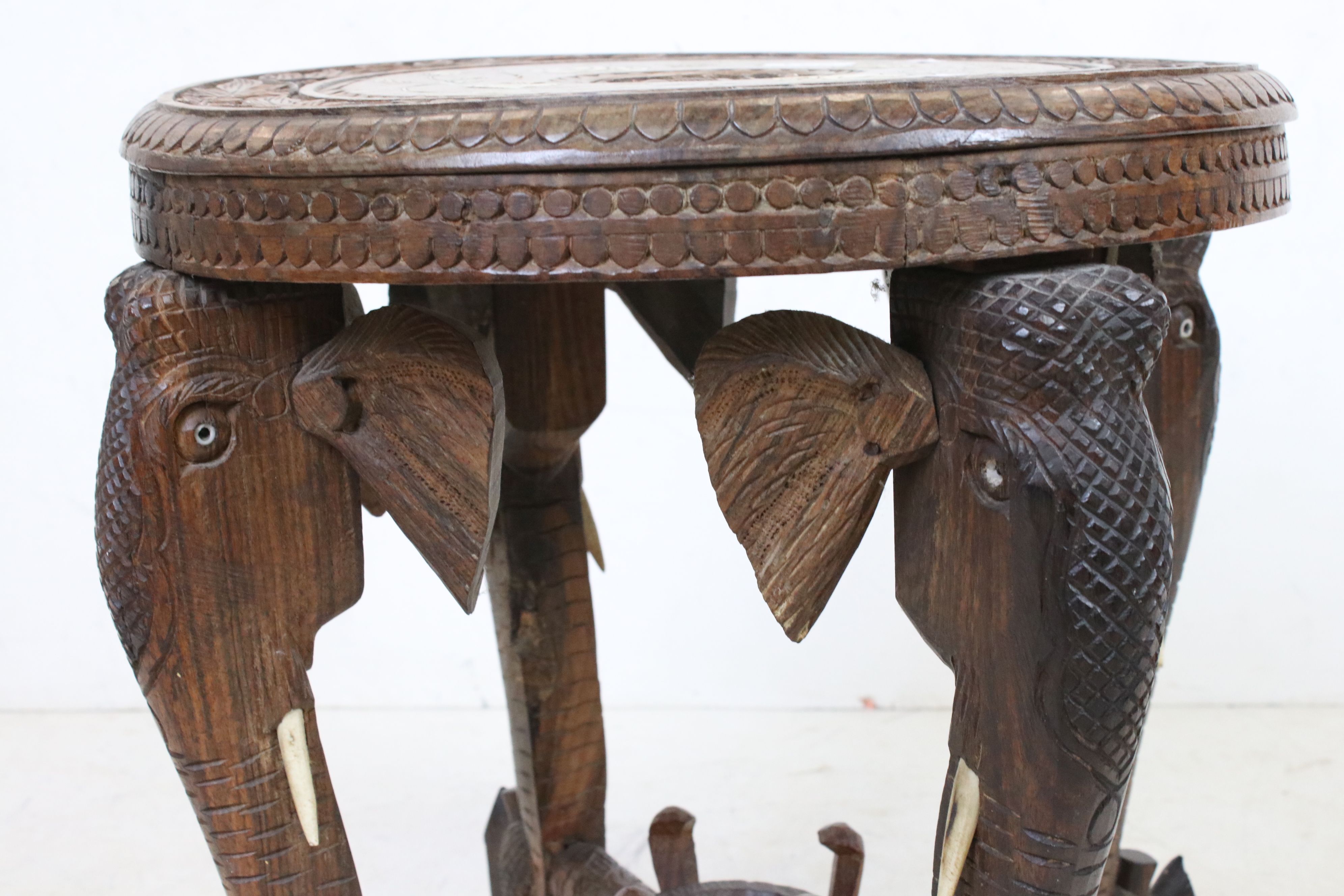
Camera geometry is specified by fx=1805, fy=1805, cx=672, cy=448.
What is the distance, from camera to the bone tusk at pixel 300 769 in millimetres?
1174

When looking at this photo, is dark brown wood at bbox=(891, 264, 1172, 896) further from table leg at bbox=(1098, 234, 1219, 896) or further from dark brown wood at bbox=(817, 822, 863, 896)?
dark brown wood at bbox=(817, 822, 863, 896)

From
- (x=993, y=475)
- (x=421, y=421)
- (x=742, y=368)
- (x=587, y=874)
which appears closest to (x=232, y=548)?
(x=421, y=421)

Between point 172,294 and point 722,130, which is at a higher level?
point 722,130

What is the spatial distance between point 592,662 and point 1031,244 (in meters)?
0.75

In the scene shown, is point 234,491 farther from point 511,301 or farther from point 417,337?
point 511,301

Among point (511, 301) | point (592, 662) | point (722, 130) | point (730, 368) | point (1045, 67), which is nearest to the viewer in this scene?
point (722, 130)

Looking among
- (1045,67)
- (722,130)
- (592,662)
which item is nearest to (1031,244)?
(722,130)

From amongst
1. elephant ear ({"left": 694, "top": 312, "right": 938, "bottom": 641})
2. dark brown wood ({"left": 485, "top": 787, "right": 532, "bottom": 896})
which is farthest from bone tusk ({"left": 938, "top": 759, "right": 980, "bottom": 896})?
dark brown wood ({"left": 485, "top": 787, "right": 532, "bottom": 896})

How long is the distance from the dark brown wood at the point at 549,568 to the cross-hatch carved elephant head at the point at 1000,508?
0.39 meters

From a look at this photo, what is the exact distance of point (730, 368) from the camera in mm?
1072

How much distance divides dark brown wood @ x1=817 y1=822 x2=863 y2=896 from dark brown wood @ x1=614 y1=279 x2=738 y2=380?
15.7 inches

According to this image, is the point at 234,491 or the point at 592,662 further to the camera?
the point at 592,662

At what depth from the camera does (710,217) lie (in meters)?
0.96

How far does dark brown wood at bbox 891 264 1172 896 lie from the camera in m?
1.00
